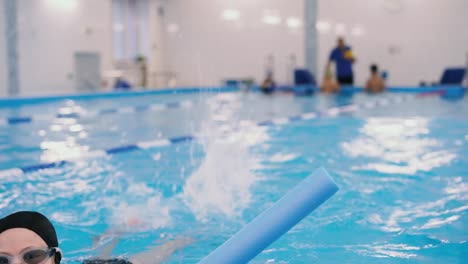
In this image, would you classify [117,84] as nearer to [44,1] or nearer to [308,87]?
[44,1]

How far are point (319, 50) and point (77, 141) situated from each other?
43.4ft

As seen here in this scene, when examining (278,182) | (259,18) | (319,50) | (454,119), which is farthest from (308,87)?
(278,182)

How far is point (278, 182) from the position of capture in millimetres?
4609

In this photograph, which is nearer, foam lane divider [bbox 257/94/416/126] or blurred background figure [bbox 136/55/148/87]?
foam lane divider [bbox 257/94/416/126]

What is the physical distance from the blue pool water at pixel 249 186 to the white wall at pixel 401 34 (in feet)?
28.8

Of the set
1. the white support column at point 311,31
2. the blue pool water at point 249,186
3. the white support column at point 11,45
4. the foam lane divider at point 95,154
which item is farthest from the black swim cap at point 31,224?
the white support column at point 311,31

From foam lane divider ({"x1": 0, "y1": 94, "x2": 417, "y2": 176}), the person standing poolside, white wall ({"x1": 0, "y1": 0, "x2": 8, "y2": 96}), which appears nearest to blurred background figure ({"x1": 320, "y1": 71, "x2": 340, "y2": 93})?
the person standing poolside

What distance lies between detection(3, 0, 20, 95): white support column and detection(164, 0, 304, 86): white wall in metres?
8.95

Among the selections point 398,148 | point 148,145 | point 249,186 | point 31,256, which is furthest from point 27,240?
point 398,148

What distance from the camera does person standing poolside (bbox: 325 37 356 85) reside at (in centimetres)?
1509

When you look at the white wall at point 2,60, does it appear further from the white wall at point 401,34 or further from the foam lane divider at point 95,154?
the white wall at point 401,34

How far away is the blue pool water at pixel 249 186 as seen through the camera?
3.04 metres

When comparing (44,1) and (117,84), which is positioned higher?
(44,1)

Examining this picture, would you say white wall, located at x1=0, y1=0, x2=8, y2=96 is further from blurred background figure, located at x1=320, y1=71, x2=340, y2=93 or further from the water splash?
the water splash
